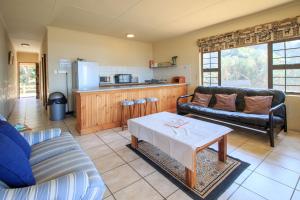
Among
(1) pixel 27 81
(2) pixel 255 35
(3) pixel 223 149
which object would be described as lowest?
(3) pixel 223 149

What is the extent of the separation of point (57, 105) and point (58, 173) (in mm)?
3457

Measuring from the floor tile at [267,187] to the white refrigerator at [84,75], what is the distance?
3847 millimetres

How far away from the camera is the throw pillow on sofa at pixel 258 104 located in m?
3.01

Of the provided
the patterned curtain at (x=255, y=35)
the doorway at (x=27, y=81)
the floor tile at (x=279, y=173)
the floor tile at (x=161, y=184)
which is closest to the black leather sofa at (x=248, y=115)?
the floor tile at (x=279, y=173)

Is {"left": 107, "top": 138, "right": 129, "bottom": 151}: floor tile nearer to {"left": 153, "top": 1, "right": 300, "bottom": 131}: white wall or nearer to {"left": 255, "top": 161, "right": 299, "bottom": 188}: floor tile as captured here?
{"left": 255, "top": 161, "right": 299, "bottom": 188}: floor tile

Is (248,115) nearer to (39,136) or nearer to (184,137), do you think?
(184,137)

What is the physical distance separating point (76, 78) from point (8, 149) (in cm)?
356

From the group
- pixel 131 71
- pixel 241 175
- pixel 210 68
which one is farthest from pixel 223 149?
pixel 131 71

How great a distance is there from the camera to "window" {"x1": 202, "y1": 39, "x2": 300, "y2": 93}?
320cm

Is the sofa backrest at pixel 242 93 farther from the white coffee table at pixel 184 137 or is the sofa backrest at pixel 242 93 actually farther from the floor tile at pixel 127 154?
the floor tile at pixel 127 154

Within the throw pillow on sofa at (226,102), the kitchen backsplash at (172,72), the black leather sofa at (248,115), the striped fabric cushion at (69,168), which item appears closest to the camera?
the striped fabric cushion at (69,168)

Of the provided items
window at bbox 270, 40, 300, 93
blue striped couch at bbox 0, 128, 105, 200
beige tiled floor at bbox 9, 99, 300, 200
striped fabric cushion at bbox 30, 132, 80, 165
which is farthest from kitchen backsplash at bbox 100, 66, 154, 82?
window at bbox 270, 40, 300, 93

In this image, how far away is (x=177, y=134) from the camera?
192cm

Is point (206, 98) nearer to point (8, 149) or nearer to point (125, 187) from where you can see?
point (125, 187)
